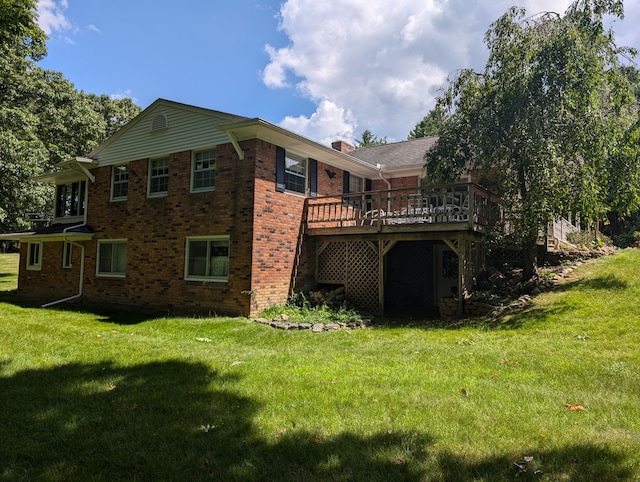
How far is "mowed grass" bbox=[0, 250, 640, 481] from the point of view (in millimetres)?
3215

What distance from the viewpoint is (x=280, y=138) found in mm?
11727

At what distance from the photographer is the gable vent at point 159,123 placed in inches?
528

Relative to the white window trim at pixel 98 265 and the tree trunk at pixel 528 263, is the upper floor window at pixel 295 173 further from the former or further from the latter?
the tree trunk at pixel 528 263

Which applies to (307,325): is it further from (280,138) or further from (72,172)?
(72,172)

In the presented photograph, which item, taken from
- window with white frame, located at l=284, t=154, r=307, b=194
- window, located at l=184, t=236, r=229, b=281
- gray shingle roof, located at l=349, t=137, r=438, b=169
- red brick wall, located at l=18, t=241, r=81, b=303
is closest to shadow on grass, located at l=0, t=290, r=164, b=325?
red brick wall, located at l=18, t=241, r=81, b=303

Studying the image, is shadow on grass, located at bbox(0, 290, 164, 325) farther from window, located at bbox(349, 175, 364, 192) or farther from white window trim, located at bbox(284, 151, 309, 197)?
window, located at bbox(349, 175, 364, 192)

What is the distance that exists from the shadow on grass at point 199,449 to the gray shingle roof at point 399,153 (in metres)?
13.6

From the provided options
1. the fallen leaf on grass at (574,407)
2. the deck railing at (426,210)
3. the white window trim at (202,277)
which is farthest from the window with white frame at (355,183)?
the fallen leaf on grass at (574,407)

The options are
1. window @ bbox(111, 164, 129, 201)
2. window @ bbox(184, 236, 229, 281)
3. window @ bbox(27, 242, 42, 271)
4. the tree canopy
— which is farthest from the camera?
the tree canopy

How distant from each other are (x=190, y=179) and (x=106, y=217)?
175 inches

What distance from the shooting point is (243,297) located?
11.1 meters

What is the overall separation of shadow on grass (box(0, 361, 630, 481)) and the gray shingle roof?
1357cm

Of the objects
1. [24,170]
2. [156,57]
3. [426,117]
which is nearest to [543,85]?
[156,57]

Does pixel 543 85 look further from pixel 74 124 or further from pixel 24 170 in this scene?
pixel 74 124
